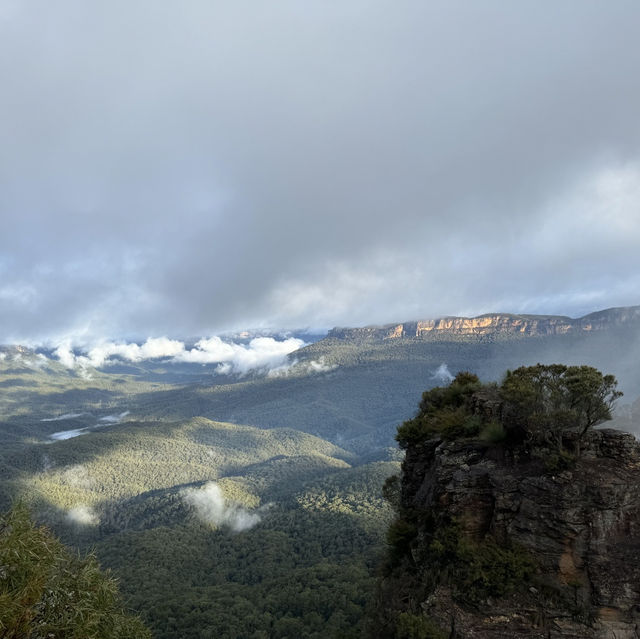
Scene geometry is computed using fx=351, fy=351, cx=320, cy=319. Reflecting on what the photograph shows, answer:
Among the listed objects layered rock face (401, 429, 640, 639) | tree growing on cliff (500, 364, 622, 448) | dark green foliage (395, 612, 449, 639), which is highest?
tree growing on cliff (500, 364, 622, 448)

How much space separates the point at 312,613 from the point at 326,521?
6877 cm

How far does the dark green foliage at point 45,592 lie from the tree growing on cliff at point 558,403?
58.7 ft

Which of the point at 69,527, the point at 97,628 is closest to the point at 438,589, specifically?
the point at 97,628

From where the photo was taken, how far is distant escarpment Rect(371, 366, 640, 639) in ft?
40.8

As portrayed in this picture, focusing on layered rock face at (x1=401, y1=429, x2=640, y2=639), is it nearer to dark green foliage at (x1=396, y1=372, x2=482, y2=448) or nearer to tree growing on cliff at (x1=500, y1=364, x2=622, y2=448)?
tree growing on cliff at (x1=500, y1=364, x2=622, y2=448)

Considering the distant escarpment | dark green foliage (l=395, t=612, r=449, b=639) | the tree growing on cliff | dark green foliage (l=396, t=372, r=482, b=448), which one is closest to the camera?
dark green foliage (l=395, t=612, r=449, b=639)

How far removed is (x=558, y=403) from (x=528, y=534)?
576 cm

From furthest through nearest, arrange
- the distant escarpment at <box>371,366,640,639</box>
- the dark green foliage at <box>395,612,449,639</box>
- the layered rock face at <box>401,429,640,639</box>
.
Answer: the distant escarpment at <box>371,366,640,639</box> < the layered rock face at <box>401,429,640,639</box> < the dark green foliage at <box>395,612,449,639</box>

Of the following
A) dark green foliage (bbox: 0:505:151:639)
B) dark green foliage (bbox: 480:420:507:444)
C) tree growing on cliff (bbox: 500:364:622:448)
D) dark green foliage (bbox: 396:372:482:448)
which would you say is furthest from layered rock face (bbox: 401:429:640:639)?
dark green foliage (bbox: 0:505:151:639)

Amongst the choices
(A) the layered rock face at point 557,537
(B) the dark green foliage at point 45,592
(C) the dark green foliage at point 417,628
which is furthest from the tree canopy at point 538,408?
(B) the dark green foliage at point 45,592

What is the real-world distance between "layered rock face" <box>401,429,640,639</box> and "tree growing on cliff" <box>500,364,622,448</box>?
752mm

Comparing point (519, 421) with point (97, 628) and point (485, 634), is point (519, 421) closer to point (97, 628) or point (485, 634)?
point (485, 634)

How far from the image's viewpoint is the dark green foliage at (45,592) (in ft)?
30.1

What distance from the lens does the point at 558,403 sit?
15984 mm
